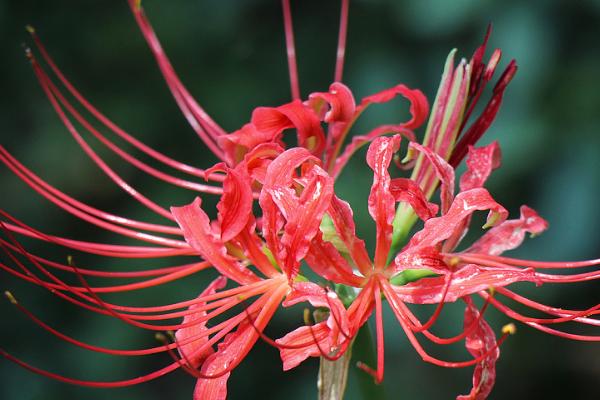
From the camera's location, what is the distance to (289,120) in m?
1.10

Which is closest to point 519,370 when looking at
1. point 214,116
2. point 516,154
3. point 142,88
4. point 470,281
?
point 516,154

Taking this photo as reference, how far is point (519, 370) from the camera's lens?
2.21 meters

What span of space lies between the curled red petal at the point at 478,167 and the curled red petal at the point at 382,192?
6.2 inches

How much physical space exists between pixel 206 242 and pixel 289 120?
21 centimetres

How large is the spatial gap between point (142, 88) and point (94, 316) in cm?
61

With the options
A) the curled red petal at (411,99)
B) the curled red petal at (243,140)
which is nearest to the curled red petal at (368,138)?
the curled red petal at (411,99)

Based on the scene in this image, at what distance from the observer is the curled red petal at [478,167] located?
109 centimetres

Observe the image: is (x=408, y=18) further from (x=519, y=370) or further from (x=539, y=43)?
(x=519, y=370)

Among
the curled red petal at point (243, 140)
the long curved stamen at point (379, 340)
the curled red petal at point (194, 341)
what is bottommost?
the long curved stamen at point (379, 340)

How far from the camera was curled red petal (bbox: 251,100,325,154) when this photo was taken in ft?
3.55

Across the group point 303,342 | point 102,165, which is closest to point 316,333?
point 303,342

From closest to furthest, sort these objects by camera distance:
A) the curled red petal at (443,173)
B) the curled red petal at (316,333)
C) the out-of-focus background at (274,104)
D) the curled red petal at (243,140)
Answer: the curled red petal at (316,333) < the curled red petal at (443,173) < the curled red petal at (243,140) < the out-of-focus background at (274,104)

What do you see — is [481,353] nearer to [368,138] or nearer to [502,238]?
[502,238]

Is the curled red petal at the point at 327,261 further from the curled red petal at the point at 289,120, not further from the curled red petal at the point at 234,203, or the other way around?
the curled red petal at the point at 289,120
